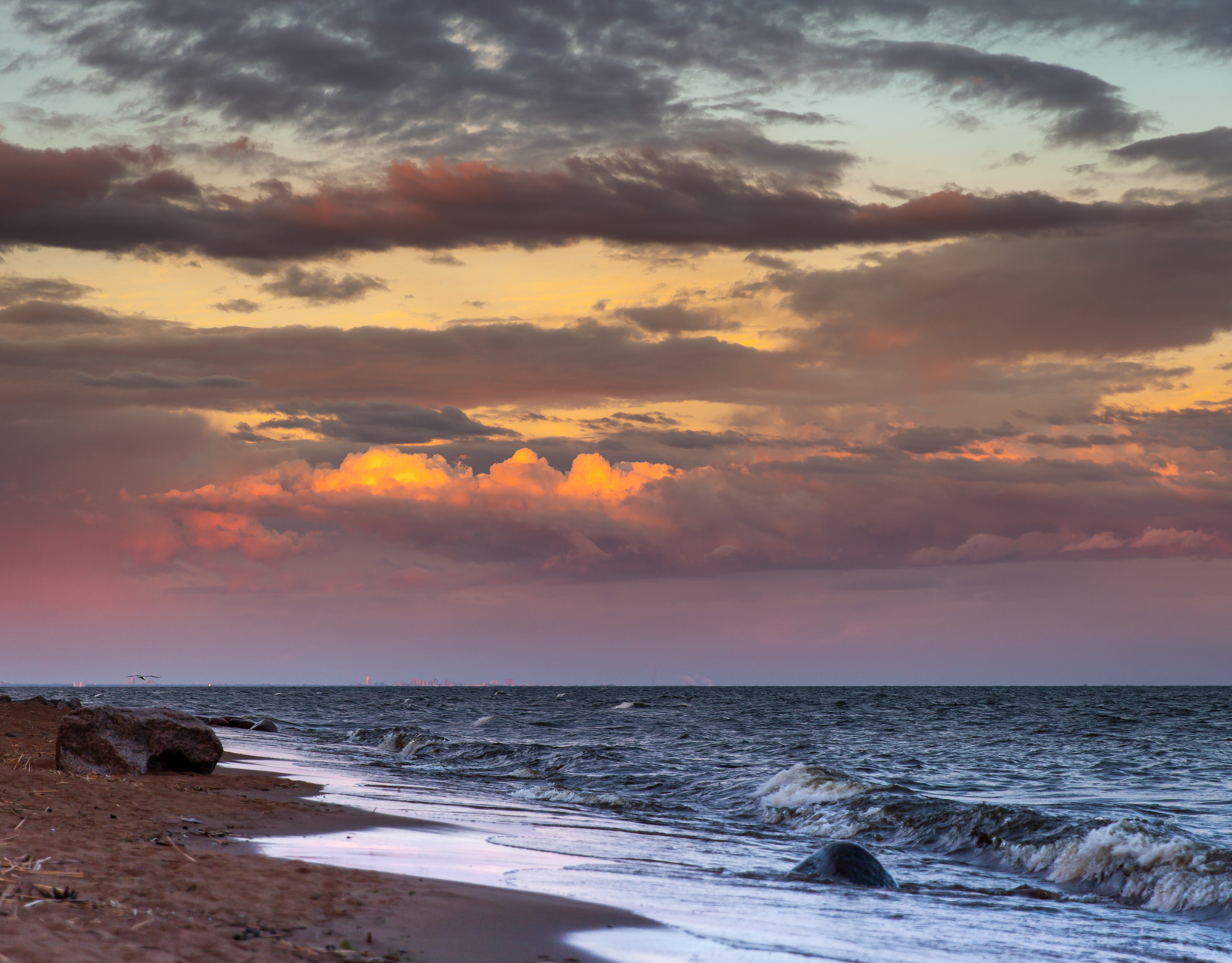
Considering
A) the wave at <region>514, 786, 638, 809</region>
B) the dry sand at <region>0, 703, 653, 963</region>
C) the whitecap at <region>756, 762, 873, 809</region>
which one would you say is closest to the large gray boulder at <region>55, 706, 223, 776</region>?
the dry sand at <region>0, 703, 653, 963</region>

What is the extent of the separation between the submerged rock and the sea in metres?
0.31

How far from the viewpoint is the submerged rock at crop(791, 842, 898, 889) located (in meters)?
12.0

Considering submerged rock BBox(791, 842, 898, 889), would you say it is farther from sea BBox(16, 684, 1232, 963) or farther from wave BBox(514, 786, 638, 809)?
wave BBox(514, 786, 638, 809)

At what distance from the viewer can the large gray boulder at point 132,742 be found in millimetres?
16844

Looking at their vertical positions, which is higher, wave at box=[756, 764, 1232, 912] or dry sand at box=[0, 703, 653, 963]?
dry sand at box=[0, 703, 653, 963]

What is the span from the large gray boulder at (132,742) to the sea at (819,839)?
2.68 m

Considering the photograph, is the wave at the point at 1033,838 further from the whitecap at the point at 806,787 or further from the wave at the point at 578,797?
the wave at the point at 578,797

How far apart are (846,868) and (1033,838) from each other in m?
5.34

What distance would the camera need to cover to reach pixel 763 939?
8328 mm

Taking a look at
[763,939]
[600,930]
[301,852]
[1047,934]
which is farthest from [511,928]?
[1047,934]

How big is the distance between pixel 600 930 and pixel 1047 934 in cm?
468

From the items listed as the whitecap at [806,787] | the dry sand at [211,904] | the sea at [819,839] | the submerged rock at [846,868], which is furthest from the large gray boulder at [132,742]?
the submerged rock at [846,868]

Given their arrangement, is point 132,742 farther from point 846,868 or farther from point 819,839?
point 846,868

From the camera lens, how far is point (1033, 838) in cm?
1572
